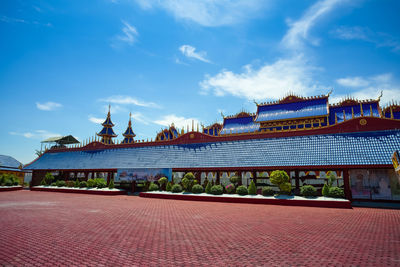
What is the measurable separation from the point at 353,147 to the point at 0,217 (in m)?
26.7

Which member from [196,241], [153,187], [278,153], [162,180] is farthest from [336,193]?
[153,187]

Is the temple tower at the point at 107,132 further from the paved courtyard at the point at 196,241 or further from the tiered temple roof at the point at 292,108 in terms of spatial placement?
the paved courtyard at the point at 196,241

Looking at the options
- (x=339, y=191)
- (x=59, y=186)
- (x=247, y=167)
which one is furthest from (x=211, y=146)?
(x=59, y=186)

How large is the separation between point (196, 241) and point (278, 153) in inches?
713

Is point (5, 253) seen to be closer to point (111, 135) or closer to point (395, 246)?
point (395, 246)

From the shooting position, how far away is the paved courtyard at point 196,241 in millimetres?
6656

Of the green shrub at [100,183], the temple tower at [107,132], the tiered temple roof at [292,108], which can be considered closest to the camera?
the green shrub at [100,183]

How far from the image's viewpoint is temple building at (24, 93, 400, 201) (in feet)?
70.8

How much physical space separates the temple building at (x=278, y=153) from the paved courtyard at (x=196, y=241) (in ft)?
32.3

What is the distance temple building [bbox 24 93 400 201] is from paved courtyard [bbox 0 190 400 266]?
9.83 m

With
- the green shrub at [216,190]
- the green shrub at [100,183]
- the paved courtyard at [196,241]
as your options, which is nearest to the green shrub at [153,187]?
the green shrub at [216,190]

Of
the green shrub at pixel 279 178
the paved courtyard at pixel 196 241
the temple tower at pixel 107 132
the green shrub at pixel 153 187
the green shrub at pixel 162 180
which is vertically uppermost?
the temple tower at pixel 107 132

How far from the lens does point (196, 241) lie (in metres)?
8.62

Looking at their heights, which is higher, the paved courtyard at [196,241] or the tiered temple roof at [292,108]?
the tiered temple roof at [292,108]
